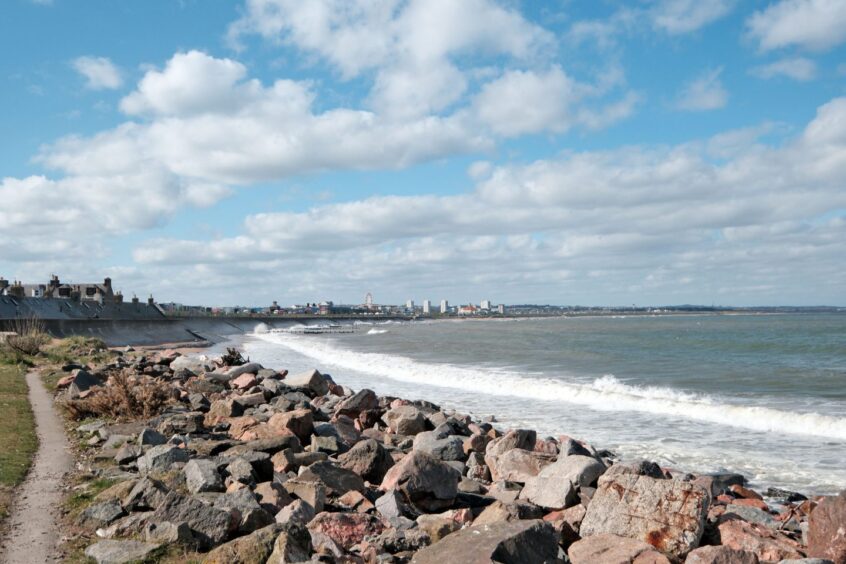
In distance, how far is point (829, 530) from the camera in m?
6.70

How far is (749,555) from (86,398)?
553 inches

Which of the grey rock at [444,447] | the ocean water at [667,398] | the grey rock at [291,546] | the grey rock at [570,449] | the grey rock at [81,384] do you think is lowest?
the ocean water at [667,398]

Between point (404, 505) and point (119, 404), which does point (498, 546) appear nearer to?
point (404, 505)

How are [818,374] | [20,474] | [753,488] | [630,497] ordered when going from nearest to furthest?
[630,497], [20,474], [753,488], [818,374]

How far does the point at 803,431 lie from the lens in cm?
1755

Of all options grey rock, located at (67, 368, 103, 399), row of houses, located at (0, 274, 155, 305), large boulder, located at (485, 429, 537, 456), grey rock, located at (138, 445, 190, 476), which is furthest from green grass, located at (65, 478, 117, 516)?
row of houses, located at (0, 274, 155, 305)

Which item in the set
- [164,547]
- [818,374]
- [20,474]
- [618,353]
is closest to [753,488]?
[164,547]

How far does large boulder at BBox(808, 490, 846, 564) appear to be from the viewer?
6.56 m

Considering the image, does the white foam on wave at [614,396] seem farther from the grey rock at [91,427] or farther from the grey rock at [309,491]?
the grey rock at [91,427]

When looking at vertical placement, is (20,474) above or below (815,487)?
above

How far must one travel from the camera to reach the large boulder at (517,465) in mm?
10473

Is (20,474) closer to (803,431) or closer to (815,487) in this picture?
(815,487)

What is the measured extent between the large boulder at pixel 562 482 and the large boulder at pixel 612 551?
1516 mm

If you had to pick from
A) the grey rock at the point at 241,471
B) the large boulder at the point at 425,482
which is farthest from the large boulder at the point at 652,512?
the grey rock at the point at 241,471
